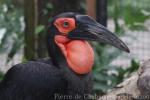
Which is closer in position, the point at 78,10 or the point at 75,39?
the point at 75,39

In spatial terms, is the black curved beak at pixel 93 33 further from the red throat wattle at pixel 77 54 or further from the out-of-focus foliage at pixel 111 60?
the out-of-focus foliage at pixel 111 60

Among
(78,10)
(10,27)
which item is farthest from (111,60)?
(10,27)

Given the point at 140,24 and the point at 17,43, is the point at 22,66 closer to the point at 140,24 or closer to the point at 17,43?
the point at 17,43

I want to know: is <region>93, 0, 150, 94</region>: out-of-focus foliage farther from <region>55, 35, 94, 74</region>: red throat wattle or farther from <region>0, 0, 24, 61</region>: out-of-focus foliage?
<region>55, 35, 94, 74</region>: red throat wattle

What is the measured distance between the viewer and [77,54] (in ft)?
9.59

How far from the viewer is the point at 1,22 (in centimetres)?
435

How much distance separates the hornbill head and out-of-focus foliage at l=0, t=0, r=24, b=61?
1.22 m

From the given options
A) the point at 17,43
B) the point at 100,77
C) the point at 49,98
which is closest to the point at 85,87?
the point at 49,98

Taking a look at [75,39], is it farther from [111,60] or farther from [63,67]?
[111,60]

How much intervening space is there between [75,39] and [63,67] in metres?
0.20

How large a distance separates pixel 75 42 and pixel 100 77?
45.9 inches

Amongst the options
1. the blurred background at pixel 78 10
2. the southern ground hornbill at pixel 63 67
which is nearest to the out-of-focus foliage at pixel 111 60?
the blurred background at pixel 78 10

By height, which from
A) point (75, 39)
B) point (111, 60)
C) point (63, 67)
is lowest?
point (111, 60)

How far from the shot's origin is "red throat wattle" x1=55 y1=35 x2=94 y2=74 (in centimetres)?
290
